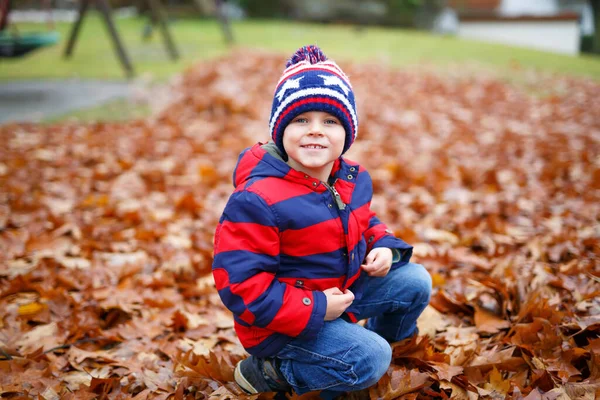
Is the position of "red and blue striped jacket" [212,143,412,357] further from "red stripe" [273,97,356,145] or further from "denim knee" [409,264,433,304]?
"denim knee" [409,264,433,304]

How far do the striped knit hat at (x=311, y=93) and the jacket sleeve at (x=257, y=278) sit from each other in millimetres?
315

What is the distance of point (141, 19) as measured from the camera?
18.5 meters

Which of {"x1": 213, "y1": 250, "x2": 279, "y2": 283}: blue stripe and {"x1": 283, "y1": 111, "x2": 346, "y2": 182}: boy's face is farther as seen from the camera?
{"x1": 283, "y1": 111, "x2": 346, "y2": 182}: boy's face

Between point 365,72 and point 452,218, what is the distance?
275 inches

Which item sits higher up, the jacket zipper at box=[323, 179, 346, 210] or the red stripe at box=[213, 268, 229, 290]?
the jacket zipper at box=[323, 179, 346, 210]

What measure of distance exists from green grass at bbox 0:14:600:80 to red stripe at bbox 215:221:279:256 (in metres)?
8.28

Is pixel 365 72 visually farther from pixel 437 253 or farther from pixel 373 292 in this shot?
pixel 373 292

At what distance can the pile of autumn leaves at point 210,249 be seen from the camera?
2.11m

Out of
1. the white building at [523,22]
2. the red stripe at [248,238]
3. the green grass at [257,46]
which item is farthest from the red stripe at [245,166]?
the white building at [523,22]

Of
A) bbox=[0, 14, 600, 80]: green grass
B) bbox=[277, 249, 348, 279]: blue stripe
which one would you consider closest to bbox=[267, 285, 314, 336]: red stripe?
bbox=[277, 249, 348, 279]: blue stripe

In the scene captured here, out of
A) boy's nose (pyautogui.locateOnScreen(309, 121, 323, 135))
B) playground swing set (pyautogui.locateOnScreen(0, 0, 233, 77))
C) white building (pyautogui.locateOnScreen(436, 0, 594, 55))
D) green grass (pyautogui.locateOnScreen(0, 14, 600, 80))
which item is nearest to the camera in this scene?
boy's nose (pyautogui.locateOnScreen(309, 121, 323, 135))

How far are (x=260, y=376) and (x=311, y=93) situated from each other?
1.07 meters

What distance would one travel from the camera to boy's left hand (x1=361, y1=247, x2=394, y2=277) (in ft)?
6.40

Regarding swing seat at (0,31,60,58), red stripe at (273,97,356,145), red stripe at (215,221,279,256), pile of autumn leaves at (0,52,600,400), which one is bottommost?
pile of autumn leaves at (0,52,600,400)
